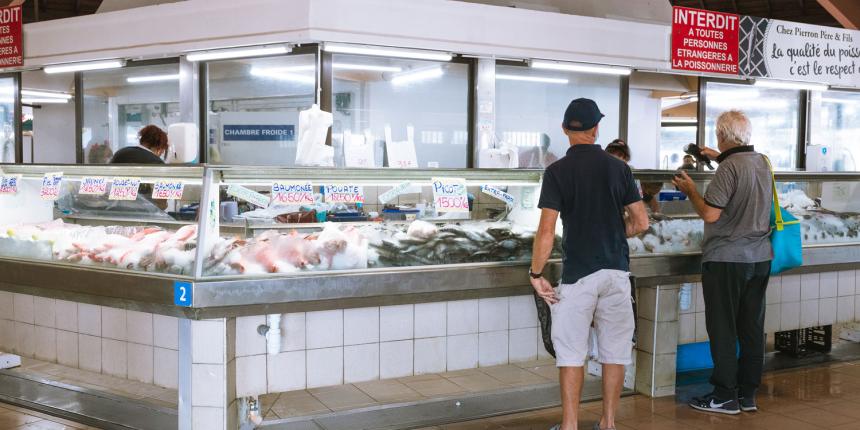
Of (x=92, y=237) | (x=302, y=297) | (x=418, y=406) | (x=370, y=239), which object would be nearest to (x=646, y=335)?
(x=418, y=406)

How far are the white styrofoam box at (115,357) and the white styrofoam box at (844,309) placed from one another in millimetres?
4731

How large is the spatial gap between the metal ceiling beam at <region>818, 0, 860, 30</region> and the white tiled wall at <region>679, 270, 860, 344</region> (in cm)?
527

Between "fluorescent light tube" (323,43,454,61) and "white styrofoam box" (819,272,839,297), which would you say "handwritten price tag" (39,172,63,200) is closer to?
"fluorescent light tube" (323,43,454,61)

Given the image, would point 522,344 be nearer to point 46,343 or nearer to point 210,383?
point 210,383

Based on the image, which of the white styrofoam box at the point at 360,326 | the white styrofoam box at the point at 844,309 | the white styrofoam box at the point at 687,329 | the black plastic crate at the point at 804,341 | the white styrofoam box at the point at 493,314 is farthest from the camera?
the black plastic crate at the point at 804,341

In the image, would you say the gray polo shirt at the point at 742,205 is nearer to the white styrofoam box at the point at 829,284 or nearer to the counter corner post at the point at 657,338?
the counter corner post at the point at 657,338

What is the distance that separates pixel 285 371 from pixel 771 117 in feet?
24.3

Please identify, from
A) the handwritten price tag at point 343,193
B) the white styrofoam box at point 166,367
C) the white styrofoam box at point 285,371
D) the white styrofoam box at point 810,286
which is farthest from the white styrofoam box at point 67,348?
the white styrofoam box at point 810,286

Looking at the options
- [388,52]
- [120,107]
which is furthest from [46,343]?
[120,107]

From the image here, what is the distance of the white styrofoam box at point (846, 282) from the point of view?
5.18 metres

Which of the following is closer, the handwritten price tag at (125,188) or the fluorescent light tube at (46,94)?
the handwritten price tag at (125,188)

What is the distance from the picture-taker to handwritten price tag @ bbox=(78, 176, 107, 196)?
3.84 m

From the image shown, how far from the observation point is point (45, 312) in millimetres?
4055

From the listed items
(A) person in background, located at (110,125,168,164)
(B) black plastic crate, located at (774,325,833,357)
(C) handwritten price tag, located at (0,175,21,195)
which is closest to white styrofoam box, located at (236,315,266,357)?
(C) handwritten price tag, located at (0,175,21,195)
